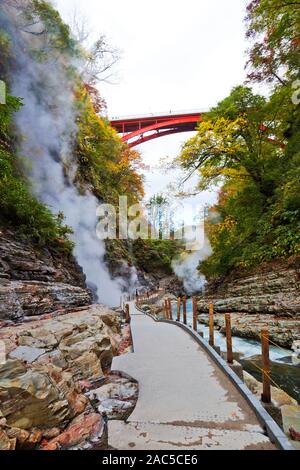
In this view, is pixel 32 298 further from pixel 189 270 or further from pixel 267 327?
pixel 189 270

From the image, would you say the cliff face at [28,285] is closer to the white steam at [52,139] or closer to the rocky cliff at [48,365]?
the rocky cliff at [48,365]

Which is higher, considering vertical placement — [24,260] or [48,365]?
[24,260]

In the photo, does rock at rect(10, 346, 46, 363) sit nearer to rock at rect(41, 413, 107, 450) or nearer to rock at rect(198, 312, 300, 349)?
rock at rect(41, 413, 107, 450)

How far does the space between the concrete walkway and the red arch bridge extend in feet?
92.1

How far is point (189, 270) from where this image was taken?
127ft

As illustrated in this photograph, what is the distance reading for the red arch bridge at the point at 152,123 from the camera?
29734mm

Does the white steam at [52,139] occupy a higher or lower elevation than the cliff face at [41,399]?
higher

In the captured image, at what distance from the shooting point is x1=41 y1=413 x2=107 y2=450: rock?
2.56 metres

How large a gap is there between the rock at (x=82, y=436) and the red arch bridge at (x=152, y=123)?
29676 mm

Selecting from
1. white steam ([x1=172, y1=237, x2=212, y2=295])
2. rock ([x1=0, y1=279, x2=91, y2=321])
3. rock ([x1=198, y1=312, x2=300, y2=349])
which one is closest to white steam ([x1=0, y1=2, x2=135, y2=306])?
rock ([x1=0, y1=279, x2=91, y2=321])

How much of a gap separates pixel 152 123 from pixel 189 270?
72.6ft

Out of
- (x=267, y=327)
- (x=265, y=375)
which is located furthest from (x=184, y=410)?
(x=267, y=327)

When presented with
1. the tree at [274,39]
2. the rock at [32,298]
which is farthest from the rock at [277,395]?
the tree at [274,39]

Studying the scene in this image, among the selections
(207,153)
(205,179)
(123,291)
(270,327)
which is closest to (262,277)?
(270,327)
